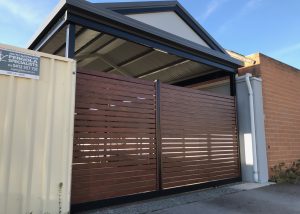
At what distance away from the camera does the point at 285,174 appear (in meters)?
8.56

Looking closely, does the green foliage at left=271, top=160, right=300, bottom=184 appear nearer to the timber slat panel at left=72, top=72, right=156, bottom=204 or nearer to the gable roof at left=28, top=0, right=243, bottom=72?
the gable roof at left=28, top=0, right=243, bottom=72

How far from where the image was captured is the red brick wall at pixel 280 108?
27.8ft

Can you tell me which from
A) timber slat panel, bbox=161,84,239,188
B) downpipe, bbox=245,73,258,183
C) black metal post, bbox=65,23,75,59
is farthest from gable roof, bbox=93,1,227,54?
timber slat panel, bbox=161,84,239,188

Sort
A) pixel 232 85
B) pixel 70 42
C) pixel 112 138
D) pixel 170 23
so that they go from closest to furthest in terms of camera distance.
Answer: pixel 70 42
pixel 112 138
pixel 170 23
pixel 232 85

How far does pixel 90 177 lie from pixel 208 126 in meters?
3.49

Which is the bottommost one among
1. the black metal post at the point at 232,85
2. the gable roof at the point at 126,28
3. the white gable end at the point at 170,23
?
the black metal post at the point at 232,85

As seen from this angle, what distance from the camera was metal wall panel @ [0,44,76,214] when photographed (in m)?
3.90

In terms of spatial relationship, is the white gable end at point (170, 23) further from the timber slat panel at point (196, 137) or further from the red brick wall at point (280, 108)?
the red brick wall at point (280, 108)

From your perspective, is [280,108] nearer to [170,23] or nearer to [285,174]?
[285,174]

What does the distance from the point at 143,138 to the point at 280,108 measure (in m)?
5.25

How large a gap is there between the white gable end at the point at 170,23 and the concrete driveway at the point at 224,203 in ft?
12.5

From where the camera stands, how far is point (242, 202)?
561 centimetres

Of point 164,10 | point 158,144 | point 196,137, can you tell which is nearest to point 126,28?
point 164,10

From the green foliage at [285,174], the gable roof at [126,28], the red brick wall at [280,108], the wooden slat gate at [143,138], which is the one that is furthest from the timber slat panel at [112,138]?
the green foliage at [285,174]
